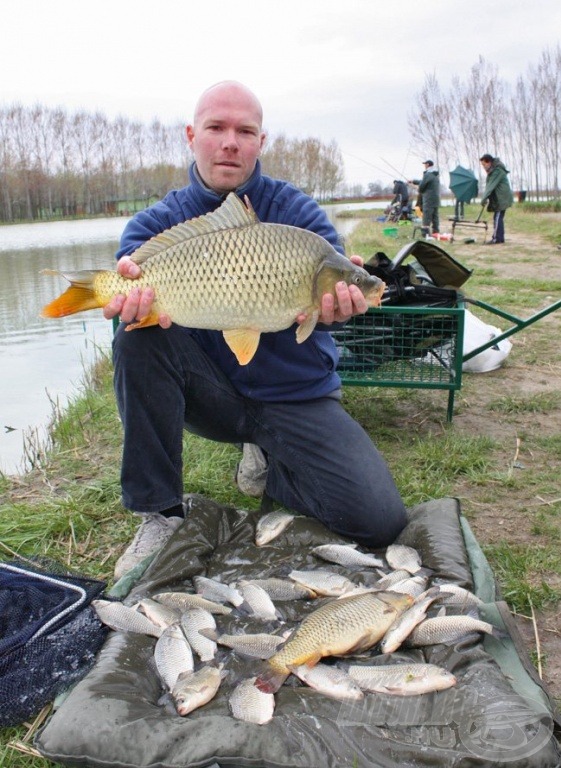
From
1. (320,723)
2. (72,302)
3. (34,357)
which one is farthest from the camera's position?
(34,357)

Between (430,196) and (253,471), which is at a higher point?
(430,196)

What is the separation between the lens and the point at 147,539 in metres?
2.09

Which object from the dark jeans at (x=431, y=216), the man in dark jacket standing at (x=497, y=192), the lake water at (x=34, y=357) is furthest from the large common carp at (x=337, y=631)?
the dark jeans at (x=431, y=216)

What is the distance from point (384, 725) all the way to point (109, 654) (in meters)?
0.61

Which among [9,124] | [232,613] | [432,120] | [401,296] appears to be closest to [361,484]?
[232,613]

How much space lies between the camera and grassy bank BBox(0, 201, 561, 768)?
205 cm

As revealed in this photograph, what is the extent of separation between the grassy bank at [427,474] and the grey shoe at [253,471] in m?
0.04

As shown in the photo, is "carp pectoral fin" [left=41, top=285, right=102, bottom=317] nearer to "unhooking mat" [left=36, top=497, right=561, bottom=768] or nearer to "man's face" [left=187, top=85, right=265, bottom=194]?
"man's face" [left=187, top=85, right=265, bottom=194]

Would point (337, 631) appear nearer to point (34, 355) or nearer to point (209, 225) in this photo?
point (209, 225)

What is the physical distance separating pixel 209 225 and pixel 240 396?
1.99 feet

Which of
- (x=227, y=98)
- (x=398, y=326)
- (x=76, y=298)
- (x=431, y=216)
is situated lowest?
(x=398, y=326)

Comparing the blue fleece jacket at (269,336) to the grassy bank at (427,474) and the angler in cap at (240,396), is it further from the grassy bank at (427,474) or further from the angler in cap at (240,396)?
the grassy bank at (427,474)

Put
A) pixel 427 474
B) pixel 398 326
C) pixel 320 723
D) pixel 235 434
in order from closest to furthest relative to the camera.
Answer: pixel 320 723 < pixel 235 434 < pixel 427 474 < pixel 398 326

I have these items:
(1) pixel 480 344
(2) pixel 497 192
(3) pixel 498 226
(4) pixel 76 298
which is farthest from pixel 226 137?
(3) pixel 498 226
